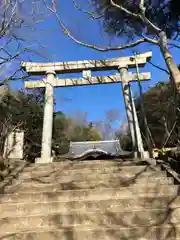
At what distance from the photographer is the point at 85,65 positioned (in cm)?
895

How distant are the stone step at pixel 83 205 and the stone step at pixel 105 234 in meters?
0.61

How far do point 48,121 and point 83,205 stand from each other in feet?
16.2

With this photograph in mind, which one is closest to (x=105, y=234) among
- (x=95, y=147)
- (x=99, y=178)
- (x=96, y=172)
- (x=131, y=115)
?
(x=99, y=178)

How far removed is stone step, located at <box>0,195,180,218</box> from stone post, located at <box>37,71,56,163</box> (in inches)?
160

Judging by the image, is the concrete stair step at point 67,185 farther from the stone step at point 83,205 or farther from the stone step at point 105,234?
the stone step at point 105,234

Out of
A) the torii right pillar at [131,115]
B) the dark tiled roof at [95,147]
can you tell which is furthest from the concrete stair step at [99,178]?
the dark tiled roof at [95,147]

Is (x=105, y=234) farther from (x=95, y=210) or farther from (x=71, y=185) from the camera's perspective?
(x=71, y=185)

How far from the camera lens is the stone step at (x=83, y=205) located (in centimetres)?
351

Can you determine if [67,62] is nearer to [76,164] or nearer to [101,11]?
[101,11]

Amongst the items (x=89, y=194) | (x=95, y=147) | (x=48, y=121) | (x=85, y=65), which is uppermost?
(x=85, y=65)

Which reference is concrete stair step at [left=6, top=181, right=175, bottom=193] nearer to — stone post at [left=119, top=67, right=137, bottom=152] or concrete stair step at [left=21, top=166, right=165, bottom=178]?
concrete stair step at [left=21, top=166, right=165, bottom=178]

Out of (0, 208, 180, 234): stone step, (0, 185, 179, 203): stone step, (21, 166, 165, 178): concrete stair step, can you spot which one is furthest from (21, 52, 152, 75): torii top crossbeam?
(0, 208, 180, 234): stone step

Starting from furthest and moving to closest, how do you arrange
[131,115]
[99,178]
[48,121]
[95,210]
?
[131,115] → [48,121] → [99,178] → [95,210]

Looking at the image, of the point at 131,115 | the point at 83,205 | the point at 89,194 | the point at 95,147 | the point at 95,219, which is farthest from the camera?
the point at 95,147
